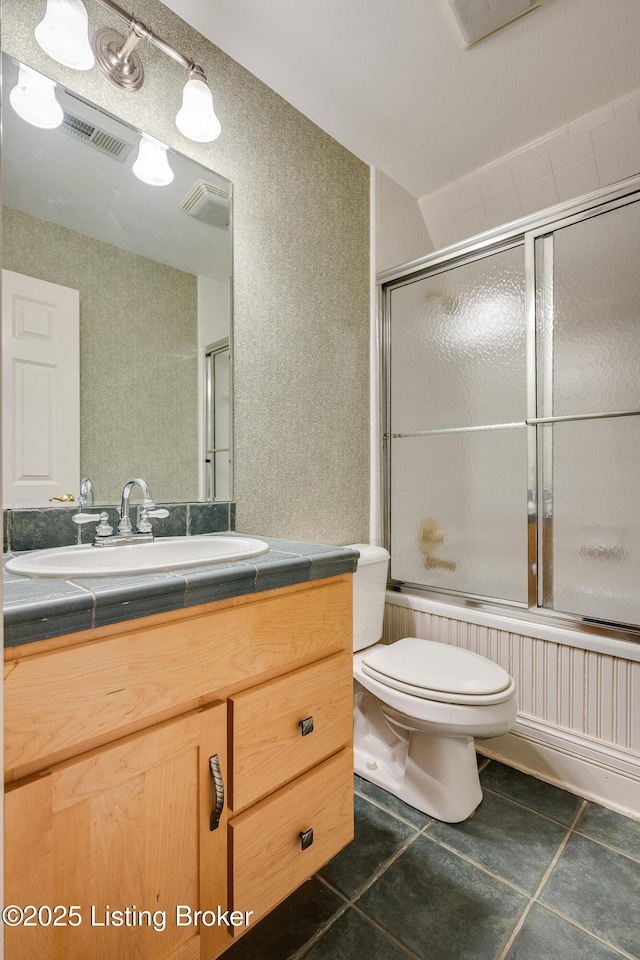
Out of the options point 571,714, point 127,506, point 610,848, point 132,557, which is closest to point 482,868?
point 610,848

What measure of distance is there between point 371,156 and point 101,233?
4.16ft

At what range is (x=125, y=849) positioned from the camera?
0.82 m

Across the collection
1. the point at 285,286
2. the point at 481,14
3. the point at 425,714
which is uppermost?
the point at 481,14

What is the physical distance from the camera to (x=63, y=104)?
49.9 inches

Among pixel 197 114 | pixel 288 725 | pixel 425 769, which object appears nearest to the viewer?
pixel 288 725

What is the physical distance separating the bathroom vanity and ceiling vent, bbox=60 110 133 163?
1.16m

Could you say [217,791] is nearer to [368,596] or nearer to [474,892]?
[474,892]

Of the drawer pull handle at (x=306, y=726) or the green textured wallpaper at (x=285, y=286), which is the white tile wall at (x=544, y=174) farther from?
the drawer pull handle at (x=306, y=726)

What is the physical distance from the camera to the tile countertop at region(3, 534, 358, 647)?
0.72 metres

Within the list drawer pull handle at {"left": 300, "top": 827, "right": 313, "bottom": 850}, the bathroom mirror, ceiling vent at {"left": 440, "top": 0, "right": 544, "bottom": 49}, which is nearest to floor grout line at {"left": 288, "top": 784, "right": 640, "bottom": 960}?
drawer pull handle at {"left": 300, "top": 827, "right": 313, "bottom": 850}

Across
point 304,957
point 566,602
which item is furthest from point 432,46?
point 304,957

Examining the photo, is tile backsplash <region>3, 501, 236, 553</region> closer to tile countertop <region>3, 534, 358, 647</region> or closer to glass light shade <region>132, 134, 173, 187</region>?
tile countertop <region>3, 534, 358, 647</region>

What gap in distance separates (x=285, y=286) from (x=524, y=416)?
37.5 inches

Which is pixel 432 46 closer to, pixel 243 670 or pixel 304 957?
pixel 243 670
